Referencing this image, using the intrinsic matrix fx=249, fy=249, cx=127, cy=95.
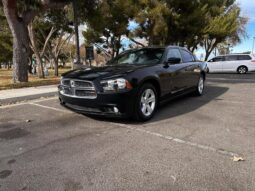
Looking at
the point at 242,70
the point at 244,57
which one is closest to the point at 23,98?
the point at 242,70

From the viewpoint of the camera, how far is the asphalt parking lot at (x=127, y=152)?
273 centimetres

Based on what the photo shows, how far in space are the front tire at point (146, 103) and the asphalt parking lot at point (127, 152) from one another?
21cm

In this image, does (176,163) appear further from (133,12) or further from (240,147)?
(133,12)

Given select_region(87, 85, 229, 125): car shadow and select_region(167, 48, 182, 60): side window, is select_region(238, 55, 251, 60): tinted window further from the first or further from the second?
select_region(167, 48, 182, 60): side window

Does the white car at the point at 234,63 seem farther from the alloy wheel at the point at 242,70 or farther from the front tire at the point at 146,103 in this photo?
the front tire at the point at 146,103

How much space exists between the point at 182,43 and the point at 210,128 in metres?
22.6

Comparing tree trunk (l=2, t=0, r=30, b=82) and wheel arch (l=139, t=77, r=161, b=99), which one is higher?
tree trunk (l=2, t=0, r=30, b=82)

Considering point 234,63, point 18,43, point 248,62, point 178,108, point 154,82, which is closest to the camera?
point 154,82

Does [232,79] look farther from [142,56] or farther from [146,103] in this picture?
[146,103]

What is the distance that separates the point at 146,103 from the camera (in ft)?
16.4

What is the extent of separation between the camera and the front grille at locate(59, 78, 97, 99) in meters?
4.54

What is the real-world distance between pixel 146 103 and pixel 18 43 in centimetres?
790

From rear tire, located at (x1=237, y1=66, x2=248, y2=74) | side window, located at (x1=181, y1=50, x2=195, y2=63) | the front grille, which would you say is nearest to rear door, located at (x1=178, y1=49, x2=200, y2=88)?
side window, located at (x1=181, y1=50, x2=195, y2=63)

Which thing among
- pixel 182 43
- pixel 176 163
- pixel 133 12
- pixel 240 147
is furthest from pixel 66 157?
pixel 182 43
